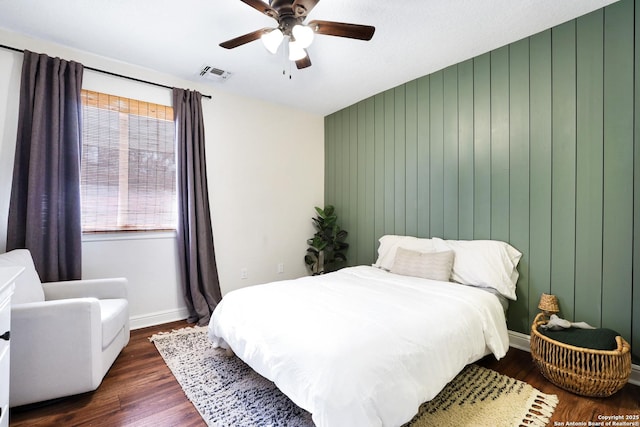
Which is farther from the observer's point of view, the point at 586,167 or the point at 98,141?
the point at 98,141

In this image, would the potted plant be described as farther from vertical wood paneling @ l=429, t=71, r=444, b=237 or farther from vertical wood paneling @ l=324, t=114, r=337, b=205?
vertical wood paneling @ l=429, t=71, r=444, b=237

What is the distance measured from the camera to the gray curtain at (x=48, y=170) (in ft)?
7.53

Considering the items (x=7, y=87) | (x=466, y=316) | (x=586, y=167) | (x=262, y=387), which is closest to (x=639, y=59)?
(x=586, y=167)

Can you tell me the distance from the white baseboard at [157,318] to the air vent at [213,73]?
2495 mm

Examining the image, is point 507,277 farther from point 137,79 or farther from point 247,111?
point 137,79

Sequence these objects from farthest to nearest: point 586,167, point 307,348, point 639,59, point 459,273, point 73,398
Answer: point 459,273
point 586,167
point 639,59
point 73,398
point 307,348

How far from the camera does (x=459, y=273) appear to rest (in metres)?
2.54

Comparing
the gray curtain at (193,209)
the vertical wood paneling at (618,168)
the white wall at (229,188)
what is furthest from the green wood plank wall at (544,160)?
the gray curtain at (193,209)

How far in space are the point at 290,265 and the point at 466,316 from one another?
2551 millimetres

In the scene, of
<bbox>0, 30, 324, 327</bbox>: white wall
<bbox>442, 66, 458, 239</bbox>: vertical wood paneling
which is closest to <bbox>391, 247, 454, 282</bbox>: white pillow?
<bbox>442, 66, 458, 239</bbox>: vertical wood paneling

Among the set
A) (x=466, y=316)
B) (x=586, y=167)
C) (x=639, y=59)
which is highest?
(x=639, y=59)

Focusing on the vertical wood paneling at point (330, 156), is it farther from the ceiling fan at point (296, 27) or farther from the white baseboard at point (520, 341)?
the white baseboard at point (520, 341)

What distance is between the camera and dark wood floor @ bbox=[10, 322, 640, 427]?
5.22 feet

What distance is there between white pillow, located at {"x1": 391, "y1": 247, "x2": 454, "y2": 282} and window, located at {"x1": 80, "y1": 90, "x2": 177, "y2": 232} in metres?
2.38
